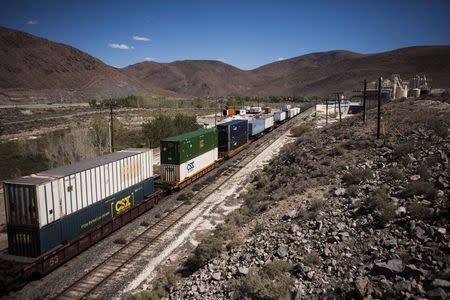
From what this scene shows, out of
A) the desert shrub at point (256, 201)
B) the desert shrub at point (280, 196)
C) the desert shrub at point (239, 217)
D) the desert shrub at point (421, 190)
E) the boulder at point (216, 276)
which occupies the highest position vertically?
the desert shrub at point (421, 190)

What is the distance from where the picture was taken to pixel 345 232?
14594mm

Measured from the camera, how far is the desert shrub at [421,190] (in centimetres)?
Answer: 1501

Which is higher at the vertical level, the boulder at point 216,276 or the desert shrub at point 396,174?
the desert shrub at point 396,174

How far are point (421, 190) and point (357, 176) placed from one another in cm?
466

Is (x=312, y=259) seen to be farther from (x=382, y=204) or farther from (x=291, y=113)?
(x=291, y=113)

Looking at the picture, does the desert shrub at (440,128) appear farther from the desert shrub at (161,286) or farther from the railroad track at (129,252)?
the desert shrub at (161,286)

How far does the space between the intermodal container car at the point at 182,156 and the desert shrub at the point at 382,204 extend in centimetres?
1506

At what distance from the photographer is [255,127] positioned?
53.1 meters

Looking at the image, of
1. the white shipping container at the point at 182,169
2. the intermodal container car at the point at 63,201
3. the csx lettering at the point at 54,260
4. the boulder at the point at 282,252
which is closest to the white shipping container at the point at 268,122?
the white shipping container at the point at 182,169

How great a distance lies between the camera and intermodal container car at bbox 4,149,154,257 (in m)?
15.2

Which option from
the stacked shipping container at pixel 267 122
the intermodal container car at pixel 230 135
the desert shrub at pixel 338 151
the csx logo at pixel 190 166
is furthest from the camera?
the stacked shipping container at pixel 267 122

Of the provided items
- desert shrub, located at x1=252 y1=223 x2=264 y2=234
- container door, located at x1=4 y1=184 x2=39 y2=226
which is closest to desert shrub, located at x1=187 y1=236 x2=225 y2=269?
desert shrub, located at x1=252 y1=223 x2=264 y2=234

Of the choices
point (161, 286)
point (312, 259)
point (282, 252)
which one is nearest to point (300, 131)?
point (282, 252)

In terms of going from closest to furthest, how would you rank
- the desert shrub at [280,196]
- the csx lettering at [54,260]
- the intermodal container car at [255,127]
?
the csx lettering at [54,260] → the desert shrub at [280,196] → the intermodal container car at [255,127]
